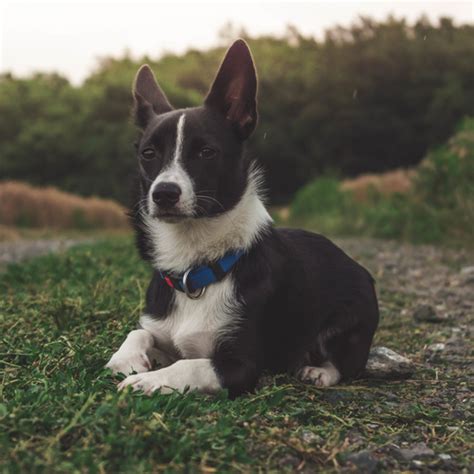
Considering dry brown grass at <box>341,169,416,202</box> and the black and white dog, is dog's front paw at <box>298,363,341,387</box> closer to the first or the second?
the black and white dog

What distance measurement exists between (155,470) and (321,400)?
138 centimetres

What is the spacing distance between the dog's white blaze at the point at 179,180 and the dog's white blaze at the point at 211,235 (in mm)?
232

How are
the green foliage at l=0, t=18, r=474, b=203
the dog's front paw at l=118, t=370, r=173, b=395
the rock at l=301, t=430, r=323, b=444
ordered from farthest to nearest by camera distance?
1. the green foliage at l=0, t=18, r=474, b=203
2. the dog's front paw at l=118, t=370, r=173, b=395
3. the rock at l=301, t=430, r=323, b=444

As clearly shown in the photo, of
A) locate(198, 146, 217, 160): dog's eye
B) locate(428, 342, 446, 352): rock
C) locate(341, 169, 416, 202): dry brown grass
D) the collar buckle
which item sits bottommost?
locate(341, 169, 416, 202): dry brown grass

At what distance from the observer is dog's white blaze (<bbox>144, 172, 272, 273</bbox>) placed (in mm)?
3744

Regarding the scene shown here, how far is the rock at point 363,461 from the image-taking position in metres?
2.72

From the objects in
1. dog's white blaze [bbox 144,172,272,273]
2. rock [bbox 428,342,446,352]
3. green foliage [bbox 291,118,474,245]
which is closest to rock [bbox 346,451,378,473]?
dog's white blaze [bbox 144,172,272,273]

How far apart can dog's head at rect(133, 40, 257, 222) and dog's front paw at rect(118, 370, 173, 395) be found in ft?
2.45

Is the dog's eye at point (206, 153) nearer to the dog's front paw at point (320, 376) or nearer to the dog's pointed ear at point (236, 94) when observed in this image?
the dog's pointed ear at point (236, 94)

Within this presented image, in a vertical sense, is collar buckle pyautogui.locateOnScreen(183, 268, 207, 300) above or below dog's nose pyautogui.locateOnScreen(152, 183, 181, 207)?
below

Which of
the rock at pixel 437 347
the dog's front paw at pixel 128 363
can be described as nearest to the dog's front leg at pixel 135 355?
the dog's front paw at pixel 128 363

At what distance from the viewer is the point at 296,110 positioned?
32156mm

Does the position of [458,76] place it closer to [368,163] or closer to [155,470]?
[368,163]

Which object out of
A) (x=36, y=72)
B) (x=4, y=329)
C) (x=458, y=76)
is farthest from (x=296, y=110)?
(x=4, y=329)
